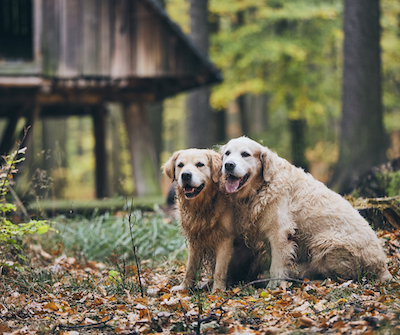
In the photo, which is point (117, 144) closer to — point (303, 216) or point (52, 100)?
point (52, 100)

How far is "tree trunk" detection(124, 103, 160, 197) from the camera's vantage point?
10570mm

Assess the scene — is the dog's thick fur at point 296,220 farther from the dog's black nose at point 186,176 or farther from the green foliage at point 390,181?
the green foliage at point 390,181

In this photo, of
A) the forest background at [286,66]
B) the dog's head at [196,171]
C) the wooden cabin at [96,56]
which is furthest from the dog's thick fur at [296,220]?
the forest background at [286,66]

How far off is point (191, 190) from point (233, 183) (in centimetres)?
42

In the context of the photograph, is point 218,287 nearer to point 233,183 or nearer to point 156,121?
point 233,183

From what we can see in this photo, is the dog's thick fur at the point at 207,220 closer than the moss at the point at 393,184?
Yes

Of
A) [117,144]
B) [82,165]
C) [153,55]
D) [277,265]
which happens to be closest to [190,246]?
[277,265]

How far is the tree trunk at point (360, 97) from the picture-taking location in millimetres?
9195

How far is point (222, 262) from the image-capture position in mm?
4258

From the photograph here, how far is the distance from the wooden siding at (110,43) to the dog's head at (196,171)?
592 centimetres

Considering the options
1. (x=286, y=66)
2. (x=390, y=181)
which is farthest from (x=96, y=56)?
(x=286, y=66)

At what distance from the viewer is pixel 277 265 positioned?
4141 millimetres

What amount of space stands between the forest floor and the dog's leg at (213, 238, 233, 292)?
0.19 m

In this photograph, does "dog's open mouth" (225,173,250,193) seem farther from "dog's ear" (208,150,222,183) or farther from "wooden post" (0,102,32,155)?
"wooden post" (0,102,32,155)
